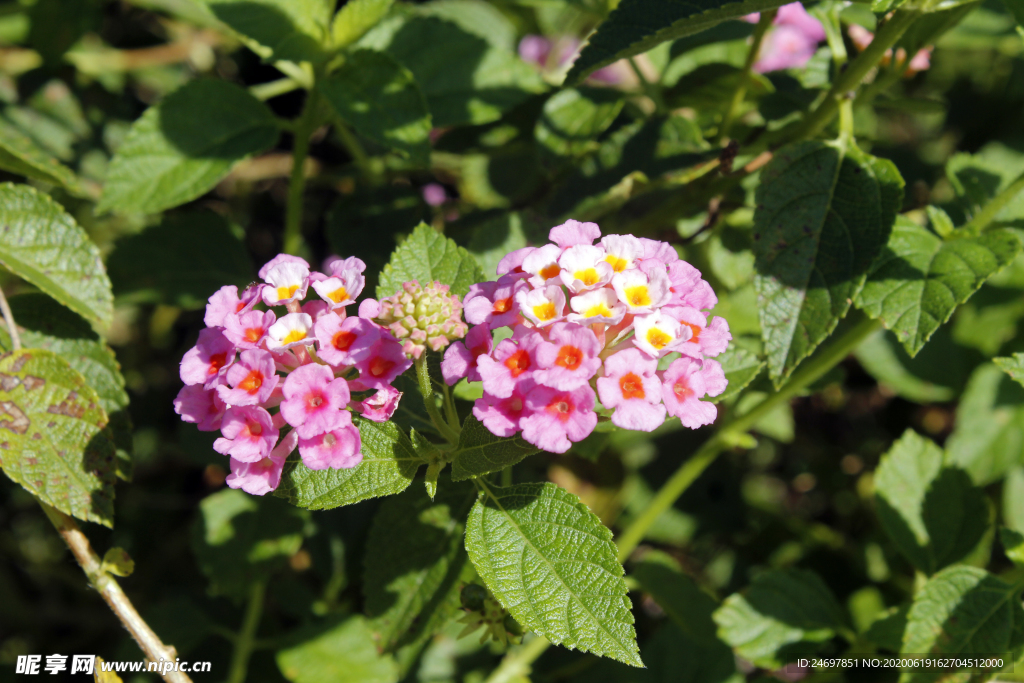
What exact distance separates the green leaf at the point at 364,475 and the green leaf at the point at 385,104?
2.23ft

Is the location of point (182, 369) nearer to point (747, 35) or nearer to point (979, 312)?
point (747, 35)

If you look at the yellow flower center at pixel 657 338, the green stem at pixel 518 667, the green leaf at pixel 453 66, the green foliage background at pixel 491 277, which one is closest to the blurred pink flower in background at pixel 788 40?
the green foliage background at pixel 491 277

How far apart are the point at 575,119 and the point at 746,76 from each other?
1.33 feet

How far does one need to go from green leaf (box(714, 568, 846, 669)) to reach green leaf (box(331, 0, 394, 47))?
1504 millimetres

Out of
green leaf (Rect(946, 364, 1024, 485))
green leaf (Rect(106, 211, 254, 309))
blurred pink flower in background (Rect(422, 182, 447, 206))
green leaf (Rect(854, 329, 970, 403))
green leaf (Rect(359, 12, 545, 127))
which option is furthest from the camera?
blurred pink flower in background (Rect(422, 182, 447, 206))

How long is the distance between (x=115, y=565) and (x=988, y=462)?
7.21 ft

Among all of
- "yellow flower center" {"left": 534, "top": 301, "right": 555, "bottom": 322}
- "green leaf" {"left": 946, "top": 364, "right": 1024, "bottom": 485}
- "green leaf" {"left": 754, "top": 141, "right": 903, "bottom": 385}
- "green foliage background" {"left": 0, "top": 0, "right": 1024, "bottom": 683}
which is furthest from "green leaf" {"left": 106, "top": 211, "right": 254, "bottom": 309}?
"green leaf" {"left": 946, "top": 364, "right": 1024, "bottom": 485}

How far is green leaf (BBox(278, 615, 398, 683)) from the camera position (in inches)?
66.9

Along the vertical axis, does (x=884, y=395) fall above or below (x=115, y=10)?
below

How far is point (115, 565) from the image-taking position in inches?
53.7

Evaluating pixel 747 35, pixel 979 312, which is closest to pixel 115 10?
pixel 747 35

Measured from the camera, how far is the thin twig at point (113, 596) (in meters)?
1.31

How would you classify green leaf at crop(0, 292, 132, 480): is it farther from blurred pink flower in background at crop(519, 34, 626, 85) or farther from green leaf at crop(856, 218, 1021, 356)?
blurred pink flower in background at crop(519, 34, 626, 85)

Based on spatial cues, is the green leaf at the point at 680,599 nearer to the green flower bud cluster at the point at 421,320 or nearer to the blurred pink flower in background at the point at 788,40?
the green flower bud cluster at the point at 421,320
